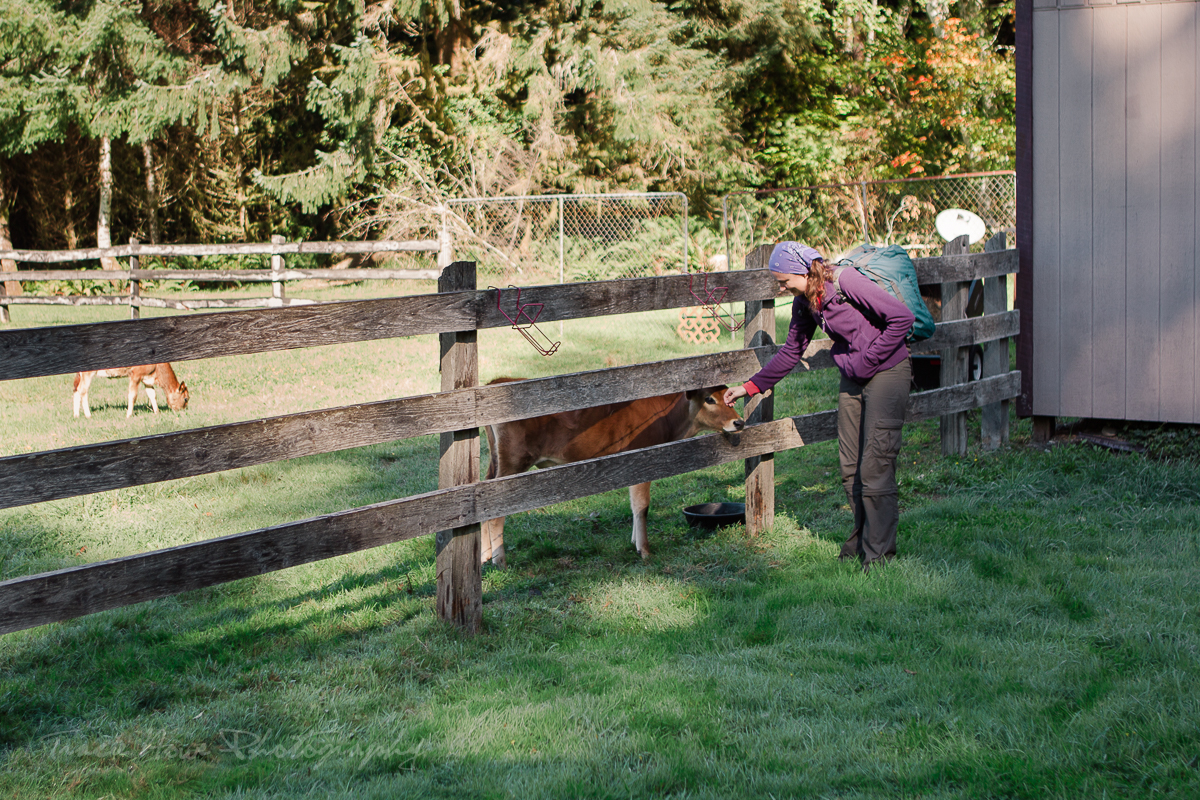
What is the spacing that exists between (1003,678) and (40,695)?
378 cm

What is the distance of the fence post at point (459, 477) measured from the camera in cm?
443

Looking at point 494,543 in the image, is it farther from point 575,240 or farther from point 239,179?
point 239,179

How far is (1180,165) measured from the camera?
6898mm

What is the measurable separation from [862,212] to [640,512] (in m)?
15.7

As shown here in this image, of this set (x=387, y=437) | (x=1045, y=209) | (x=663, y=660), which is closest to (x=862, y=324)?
(x=663, y=660)

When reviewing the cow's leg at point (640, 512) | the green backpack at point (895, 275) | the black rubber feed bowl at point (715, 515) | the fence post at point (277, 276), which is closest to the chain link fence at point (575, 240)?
the fence post at point (277, 276)

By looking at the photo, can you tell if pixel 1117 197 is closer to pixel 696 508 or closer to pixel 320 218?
pixel 696 508

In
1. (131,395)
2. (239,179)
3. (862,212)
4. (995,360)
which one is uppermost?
(239,179)

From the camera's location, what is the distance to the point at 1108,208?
7.17 meters

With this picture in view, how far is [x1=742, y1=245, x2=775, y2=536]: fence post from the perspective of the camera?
5957mm

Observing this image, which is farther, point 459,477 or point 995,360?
point 995,360

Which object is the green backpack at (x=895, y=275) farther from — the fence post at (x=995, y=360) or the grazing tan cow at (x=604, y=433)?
the fence post at (x=995, y=360)

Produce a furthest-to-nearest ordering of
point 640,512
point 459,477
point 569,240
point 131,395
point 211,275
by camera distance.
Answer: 1. point 569,240
2. point 211,275
3. point 131,395
4. point 640,512
5. point 459,477

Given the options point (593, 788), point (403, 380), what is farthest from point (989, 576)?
point (403, 380)
